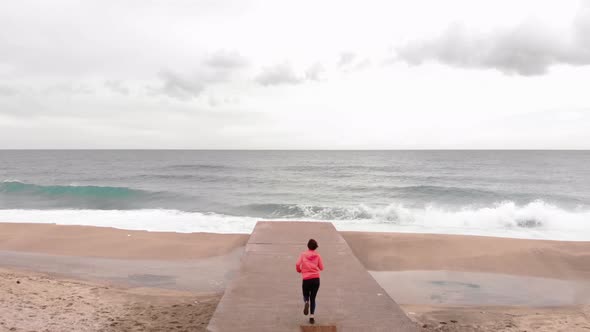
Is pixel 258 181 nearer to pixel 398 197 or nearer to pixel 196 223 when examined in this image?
pixel 398 197

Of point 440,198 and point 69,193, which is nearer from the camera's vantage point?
point 440,198

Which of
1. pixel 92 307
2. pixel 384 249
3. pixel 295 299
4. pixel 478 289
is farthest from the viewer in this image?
pixel 384 249

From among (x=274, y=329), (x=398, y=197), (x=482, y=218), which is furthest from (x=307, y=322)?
(x=398, y=197)

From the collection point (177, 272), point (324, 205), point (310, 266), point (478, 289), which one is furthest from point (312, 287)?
point (324, 205)

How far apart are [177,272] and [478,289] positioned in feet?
25.7

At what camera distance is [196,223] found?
1841 centimetres

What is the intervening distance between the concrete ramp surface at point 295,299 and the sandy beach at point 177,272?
95 centimetres

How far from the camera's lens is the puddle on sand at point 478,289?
8.82 meters

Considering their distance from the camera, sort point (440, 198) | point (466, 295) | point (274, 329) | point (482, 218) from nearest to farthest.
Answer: point (274, 329), point (466, 295), point (482, 218), point (440, 198)

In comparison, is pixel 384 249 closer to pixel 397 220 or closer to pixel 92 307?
pixel 92 307

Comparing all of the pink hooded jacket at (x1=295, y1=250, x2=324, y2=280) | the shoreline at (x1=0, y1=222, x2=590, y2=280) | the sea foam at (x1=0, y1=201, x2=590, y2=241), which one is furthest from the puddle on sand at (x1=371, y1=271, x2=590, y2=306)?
the sea foam at (x1=0, y1=201, x2=590, y2=241)

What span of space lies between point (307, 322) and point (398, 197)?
83.2ft

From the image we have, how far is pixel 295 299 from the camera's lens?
673 centimetres

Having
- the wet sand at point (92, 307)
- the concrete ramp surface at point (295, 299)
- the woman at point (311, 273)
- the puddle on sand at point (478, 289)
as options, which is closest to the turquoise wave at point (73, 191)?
the wet sand at point (92, 307)
